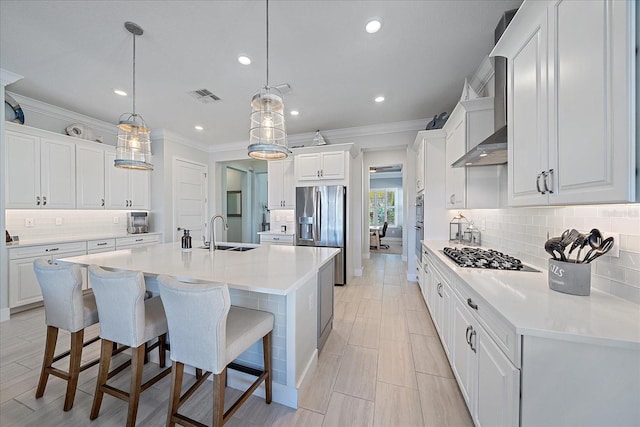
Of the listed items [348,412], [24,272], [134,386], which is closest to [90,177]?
[24,272]

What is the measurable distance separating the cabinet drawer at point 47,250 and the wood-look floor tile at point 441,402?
4.63 metres

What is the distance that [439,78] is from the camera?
2.89 meters

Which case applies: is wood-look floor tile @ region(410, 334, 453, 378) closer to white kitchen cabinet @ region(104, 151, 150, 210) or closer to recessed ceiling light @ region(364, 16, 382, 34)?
recessed ceiling light @ region(364, 16, 382, 34)

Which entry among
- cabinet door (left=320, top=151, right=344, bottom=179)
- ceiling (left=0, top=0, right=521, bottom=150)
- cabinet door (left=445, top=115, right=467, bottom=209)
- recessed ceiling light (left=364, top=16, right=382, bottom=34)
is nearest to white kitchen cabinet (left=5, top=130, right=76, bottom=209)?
ceiling (left=0, top=0, right=521, bottom=150)

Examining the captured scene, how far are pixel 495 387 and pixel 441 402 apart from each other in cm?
72

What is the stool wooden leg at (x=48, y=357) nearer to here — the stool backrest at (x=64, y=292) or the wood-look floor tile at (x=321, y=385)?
the stool backrest at (x=64, y=292)

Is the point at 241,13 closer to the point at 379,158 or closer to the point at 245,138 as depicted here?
the point at 245,138

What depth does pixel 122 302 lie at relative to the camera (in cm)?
136

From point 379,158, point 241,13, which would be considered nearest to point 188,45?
point 241,13

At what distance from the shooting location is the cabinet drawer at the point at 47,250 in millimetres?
2909

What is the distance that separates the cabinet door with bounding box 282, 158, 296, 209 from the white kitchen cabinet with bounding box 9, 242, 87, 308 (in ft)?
11.2

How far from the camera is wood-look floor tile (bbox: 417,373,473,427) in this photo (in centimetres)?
146

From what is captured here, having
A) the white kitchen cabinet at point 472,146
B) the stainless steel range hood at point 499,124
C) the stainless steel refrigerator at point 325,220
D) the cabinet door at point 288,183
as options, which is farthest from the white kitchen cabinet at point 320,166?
the stainless steel range hood at point 499,124

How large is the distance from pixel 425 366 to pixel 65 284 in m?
2.66
